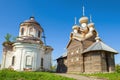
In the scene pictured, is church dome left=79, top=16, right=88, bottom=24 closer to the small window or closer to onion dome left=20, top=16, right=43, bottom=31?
onion dome left=20, top=16, right=43, bottom=31

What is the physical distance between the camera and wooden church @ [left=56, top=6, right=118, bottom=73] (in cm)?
2372

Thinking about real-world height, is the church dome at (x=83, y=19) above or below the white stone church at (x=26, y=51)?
above

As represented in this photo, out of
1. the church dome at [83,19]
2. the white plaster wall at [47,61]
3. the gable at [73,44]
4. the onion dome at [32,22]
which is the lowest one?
the white plaster wall at [47,61]

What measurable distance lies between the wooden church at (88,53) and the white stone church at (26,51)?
6.05 m

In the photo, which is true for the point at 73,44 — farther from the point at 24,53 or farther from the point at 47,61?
the point at 24,53

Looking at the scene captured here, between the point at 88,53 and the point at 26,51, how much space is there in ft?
35.3

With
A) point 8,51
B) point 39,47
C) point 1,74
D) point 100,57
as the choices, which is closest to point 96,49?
point 100,57

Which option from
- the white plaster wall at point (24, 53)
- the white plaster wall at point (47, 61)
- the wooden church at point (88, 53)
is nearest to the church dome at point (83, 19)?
the wooden church at point (88, 53)

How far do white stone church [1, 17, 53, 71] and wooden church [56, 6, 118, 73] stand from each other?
6052 millimetres

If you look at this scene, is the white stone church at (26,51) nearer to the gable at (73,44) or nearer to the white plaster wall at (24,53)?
the white plaster wall at (24,53)

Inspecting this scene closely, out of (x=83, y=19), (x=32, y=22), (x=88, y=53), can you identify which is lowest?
(x=88, y=53)

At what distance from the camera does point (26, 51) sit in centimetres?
2662

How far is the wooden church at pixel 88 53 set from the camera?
77.8 ft

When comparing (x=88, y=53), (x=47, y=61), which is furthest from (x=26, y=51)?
(x=88, y=53)
